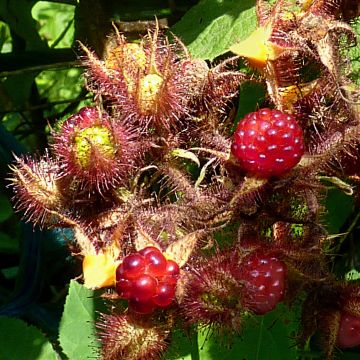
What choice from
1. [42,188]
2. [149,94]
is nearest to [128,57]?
[149,94]

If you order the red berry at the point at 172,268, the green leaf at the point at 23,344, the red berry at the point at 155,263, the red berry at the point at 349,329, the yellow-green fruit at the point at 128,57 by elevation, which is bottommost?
the green leaf at the point at 23,344

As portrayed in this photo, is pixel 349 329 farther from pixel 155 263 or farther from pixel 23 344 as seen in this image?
pixel 23 344

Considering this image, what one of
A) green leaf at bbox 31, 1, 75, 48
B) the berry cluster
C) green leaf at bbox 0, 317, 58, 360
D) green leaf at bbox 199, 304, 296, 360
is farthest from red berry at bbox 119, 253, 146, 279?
green leaf at bbox 31, 1, 75, 48

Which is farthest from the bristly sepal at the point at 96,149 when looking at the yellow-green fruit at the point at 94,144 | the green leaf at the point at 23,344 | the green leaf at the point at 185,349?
the green leaf at the point at 23,344

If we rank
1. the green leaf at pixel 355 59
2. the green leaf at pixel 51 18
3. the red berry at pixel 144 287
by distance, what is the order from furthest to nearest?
the green leaf at pixel 51 18
the green leaf at pixel 355 59
the red berry at pixel 144 287

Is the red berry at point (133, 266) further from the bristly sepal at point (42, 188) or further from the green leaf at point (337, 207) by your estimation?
the green leaf at point (337, 207)

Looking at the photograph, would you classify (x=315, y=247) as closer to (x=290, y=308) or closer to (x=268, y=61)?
(x=290, y=308)

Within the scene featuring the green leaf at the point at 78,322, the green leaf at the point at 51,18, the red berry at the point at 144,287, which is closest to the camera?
the red berry at the point at 144,287
